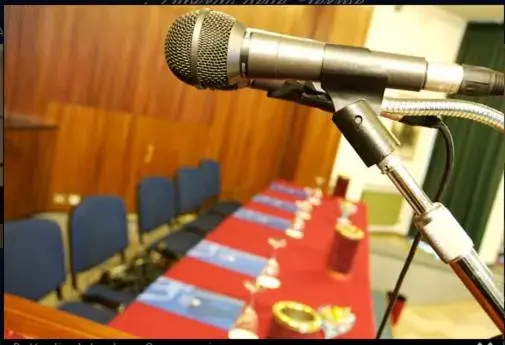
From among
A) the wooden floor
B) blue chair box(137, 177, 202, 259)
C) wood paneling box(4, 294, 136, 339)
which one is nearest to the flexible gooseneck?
the wooden floor

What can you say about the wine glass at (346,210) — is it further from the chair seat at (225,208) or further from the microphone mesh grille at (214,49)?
the microphone mesh grille at (214,49)

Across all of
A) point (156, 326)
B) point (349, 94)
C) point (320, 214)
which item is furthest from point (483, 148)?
point (320, 214)

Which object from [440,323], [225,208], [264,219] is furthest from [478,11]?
[225,208]

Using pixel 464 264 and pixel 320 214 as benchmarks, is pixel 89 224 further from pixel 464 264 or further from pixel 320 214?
pixel 464 264

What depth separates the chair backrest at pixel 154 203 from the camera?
2.49 metres

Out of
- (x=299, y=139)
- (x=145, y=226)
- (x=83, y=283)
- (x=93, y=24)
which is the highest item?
(x=93, y=24)

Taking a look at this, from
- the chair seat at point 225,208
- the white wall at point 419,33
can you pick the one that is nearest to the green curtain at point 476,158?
the white wall at point 419,33

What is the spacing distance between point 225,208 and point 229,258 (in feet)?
5.73

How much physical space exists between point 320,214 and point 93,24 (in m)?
2.37

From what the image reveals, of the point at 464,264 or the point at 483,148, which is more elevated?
the point at 483,148

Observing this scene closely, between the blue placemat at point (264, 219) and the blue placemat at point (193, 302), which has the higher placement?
the blue placemat at point (264, 219)

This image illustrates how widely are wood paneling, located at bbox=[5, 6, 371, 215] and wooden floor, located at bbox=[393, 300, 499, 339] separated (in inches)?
76.7

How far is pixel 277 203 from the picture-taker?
112 inches

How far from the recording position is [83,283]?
253cm
